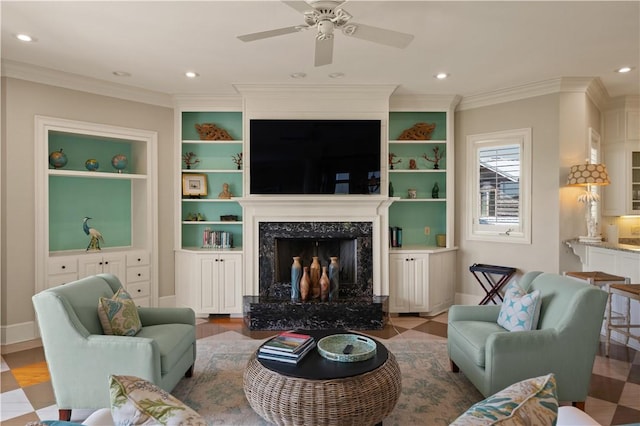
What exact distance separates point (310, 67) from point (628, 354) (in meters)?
4.10

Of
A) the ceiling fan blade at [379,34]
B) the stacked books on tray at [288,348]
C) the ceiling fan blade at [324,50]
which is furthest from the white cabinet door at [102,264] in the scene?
the ceiling fan blade at [379,34]

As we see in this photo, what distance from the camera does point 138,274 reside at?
4605mm

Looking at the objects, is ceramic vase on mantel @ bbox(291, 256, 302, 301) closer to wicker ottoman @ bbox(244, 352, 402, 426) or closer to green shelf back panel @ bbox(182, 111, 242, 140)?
green shelf back panel @ bbox(182, 111, 242, 140)

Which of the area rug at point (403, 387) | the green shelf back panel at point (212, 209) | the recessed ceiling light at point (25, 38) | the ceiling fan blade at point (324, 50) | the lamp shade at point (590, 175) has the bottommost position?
the area rug at point (403, 387)

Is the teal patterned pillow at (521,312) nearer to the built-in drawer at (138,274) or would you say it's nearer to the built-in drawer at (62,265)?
the built-in drawer at (138,274)

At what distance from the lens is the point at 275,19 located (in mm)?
2887

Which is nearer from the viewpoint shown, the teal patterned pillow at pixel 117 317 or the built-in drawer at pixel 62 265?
the teal patterned pillow at pixel 117 317

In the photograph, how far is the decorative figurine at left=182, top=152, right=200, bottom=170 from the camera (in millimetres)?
4949

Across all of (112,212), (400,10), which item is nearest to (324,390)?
(400,10)

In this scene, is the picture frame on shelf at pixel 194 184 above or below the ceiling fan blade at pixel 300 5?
below

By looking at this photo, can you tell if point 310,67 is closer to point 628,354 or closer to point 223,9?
point 223,9

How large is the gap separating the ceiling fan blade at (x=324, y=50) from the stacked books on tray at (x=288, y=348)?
2.01 meters

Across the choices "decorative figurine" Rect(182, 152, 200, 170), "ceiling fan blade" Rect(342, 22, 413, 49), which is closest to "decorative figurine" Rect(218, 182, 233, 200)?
"decorative figurine" Rect(182, 152, 200, 170)

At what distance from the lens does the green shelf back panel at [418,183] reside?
16.8 feet
